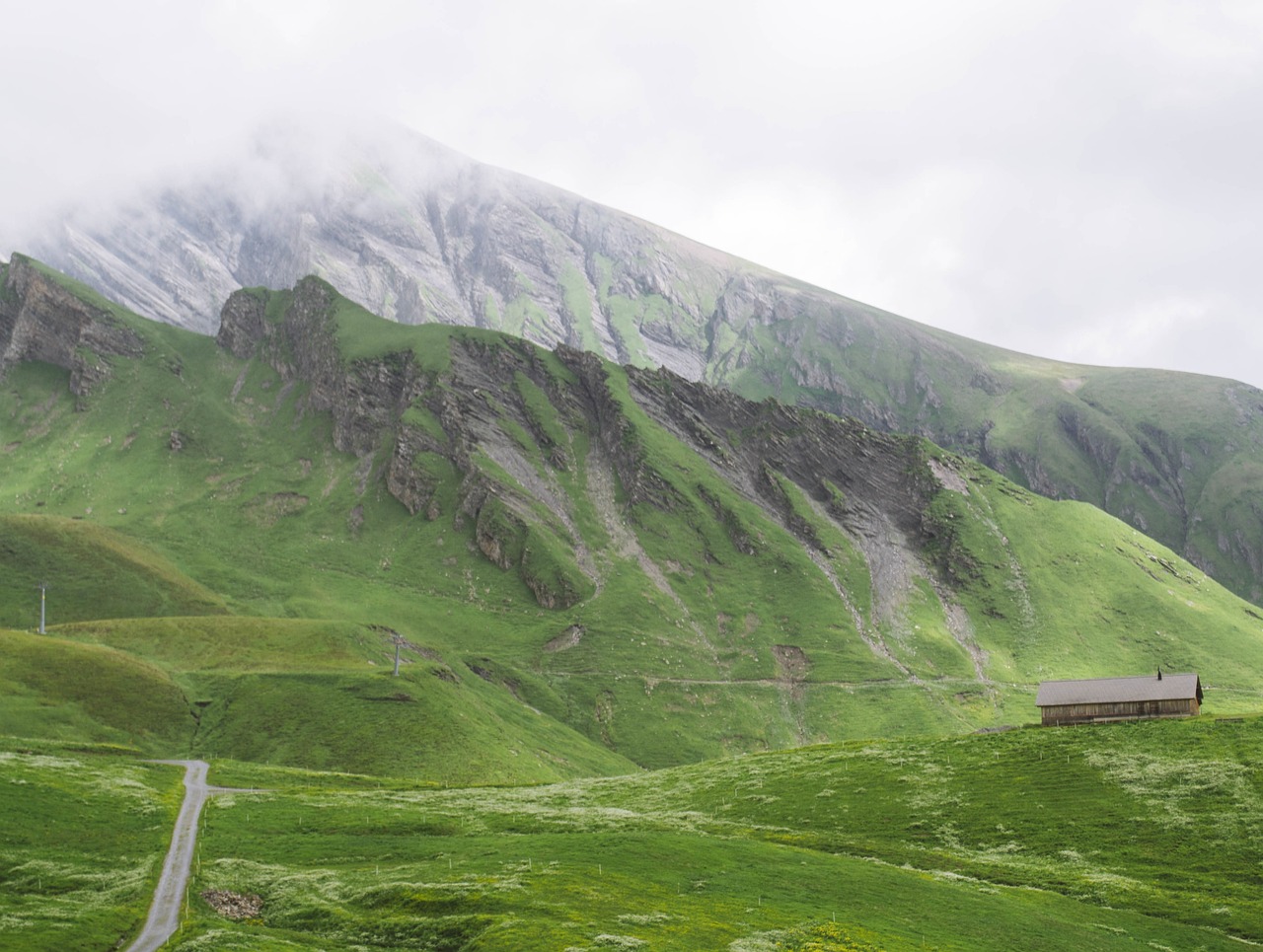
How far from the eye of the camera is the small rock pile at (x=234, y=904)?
54469 millimetres

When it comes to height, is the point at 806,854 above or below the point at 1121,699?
below

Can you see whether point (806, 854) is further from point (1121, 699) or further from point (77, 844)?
point (77, 844)

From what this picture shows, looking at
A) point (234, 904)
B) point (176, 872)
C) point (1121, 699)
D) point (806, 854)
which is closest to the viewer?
point (234, 904)

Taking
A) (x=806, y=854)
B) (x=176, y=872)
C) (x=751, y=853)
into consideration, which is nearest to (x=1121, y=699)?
(x=806, y=854)

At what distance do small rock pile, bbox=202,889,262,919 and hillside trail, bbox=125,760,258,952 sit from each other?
177 cm

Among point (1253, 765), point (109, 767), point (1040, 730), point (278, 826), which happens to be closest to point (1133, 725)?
point (1040, 730)

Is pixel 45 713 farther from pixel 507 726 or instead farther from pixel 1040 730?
pixel 1040 730

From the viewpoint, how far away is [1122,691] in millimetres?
101250

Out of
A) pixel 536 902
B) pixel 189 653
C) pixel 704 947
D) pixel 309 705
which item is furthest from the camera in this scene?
pixel 189 653

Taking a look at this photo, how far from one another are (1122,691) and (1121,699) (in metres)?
1.32

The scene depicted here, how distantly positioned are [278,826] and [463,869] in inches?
960

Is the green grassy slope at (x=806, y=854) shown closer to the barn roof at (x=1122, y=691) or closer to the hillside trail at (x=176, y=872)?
the hillside trail at (x=176, y=872)

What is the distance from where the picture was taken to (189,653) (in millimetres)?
173000

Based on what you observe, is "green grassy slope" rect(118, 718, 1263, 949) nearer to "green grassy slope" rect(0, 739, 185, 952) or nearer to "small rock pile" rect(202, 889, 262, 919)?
"small rock pile" rect(202, 889, 262, 919)
